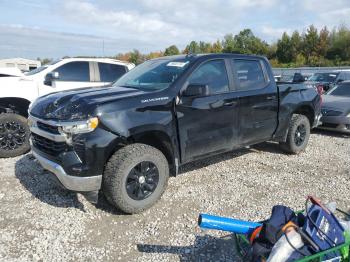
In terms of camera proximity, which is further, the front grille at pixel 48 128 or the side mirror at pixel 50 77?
the side mirror at pixel 50 77

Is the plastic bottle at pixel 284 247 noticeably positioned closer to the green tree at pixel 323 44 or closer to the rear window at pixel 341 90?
the rear window at pixel 341 90

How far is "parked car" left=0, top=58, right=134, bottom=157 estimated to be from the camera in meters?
6.13

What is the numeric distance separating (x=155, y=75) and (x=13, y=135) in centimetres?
301

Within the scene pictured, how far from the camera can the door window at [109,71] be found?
8000mm

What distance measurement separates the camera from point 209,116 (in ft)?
15.1

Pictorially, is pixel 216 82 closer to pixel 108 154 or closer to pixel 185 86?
pixel 185 86

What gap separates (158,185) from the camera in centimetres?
418

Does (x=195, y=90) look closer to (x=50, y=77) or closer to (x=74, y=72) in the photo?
(x=50, y=77)

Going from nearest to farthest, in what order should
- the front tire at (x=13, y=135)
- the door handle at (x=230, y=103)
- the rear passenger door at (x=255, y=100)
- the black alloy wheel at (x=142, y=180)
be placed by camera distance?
the black alloy wheel at (x=142, y=180), the door handle at (x=230, y=103), the rear passenger door at (x=255, y=100), the front tire at (x=13, y=135)

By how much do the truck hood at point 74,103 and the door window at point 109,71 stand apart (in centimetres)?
373

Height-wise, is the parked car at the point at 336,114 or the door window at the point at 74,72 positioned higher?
the door window at the point at 74,72

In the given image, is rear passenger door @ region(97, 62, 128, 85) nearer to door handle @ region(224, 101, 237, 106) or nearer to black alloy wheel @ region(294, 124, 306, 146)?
door handle @ region(224, 101, 237, 106)

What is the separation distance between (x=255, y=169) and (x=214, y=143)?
1337 millimetres

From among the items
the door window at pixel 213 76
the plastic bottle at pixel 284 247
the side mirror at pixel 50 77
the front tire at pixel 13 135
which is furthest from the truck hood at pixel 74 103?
the side mirror at pixel 50 77
